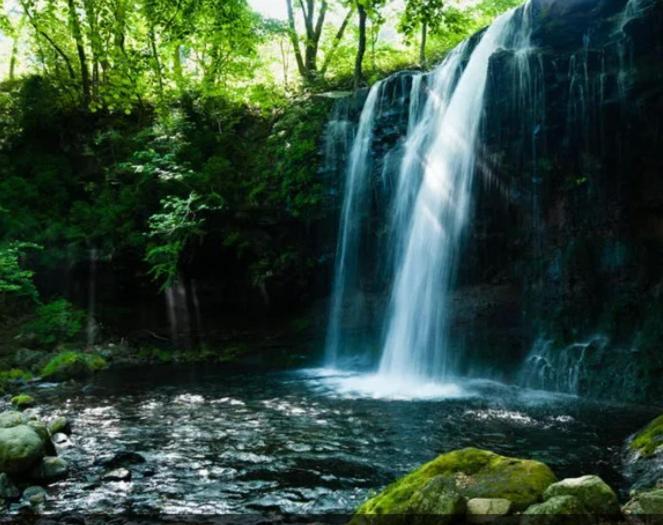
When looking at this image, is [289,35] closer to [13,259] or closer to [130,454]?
[13,259]

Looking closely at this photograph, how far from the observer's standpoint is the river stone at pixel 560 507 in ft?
13.8

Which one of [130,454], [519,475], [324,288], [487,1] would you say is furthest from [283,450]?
[487,1]

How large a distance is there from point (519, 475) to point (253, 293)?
12.9 metres

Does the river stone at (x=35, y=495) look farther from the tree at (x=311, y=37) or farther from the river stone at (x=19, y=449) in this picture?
the tree at (x=311, y=37)

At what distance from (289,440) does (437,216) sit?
7330 mm

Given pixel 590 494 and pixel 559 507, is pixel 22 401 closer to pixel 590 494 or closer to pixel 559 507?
pixel 559 507

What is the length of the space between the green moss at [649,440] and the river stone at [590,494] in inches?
96.2

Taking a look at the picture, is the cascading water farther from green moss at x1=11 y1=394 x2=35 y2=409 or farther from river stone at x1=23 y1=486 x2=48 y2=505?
river stone at x1=23 y1=486 x2=48 y2=505

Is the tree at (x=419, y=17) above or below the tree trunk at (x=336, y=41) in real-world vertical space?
below

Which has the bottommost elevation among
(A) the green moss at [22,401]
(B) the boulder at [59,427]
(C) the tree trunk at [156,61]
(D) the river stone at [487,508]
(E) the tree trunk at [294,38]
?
(A) the green moss at [22,401]

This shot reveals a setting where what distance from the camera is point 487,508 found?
4508 mm

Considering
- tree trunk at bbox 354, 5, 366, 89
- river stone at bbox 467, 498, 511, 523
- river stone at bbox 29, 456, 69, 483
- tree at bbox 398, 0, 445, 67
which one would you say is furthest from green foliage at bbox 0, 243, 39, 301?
river stone at bbox 467, 498, 511, 523

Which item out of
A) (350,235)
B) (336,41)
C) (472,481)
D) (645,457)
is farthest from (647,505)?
(336,41)

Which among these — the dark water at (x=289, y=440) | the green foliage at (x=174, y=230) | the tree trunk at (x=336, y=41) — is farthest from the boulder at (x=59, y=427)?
the tree trunk at (x=336, y=41)
